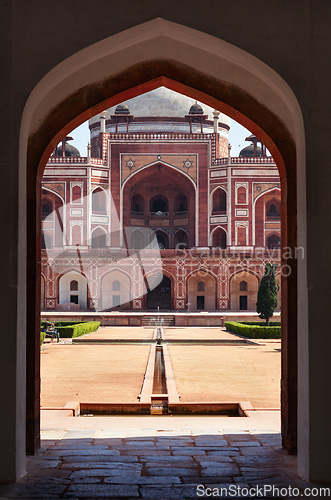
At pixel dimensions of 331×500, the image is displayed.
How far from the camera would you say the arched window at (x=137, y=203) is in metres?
31.3

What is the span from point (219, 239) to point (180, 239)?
3.19m

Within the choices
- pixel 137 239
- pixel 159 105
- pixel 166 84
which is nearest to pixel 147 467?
pixel 166 84

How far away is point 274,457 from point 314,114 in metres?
2.34

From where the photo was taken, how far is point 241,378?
7918 mm

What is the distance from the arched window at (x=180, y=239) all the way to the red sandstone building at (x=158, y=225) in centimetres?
7

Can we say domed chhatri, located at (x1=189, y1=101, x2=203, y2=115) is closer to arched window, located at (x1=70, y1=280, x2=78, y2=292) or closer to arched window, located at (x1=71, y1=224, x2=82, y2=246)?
arched window, located at (x1=71, y1=224, x2=82, y2=246)

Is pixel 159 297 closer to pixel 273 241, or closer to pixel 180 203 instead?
pixel 180 203

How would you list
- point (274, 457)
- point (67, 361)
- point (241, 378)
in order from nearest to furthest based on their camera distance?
point (274, 457) → point (241, 378) → point (67, 361)

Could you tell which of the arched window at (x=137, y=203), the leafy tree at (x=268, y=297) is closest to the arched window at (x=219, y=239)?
the arched window at (x=137, y=203)

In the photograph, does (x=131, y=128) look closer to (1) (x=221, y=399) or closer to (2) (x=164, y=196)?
(2) (x=164, y=196)

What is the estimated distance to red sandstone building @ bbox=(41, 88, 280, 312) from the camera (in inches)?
994

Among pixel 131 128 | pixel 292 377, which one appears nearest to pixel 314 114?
pixel 292 377

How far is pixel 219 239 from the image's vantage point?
2861 cm

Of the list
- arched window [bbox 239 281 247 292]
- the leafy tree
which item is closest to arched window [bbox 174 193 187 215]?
arched window [bbox 239 281 247 292]
